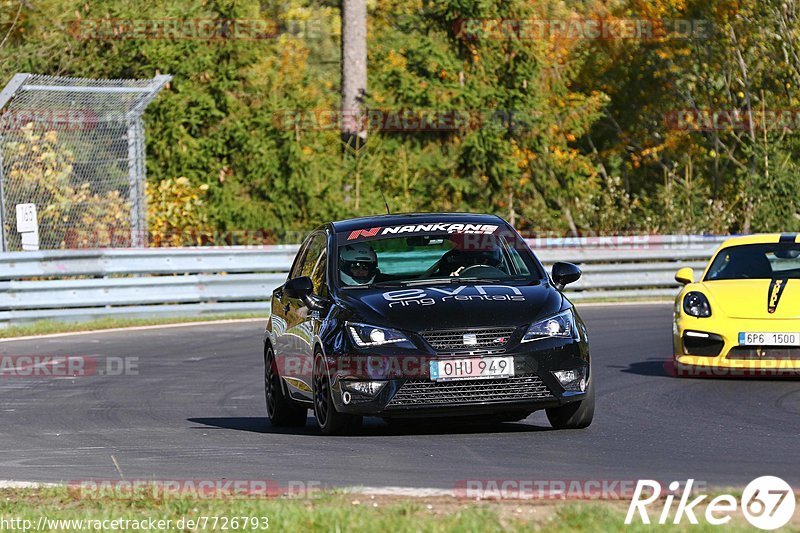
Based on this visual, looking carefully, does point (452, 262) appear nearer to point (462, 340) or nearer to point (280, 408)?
point (462, 340)

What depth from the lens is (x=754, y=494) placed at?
6.71 metres

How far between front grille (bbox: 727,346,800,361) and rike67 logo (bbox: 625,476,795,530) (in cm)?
592

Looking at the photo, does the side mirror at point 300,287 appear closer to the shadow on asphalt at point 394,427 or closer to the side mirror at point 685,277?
the shadow on asphalt at point 394,427

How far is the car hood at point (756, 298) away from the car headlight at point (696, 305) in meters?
0.06

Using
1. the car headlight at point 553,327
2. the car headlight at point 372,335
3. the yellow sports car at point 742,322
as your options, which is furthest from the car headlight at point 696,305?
the car headlight at point 372,335

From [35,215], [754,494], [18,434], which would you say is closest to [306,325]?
[18,434]

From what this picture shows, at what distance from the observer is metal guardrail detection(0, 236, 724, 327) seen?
2088cm

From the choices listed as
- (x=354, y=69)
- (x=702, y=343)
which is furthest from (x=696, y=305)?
(x=354, y=69)

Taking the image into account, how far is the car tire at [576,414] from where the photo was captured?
9766 millimetres

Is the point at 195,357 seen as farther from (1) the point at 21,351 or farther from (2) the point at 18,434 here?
(2) the point at 18,434

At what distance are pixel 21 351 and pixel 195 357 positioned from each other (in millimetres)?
2313
